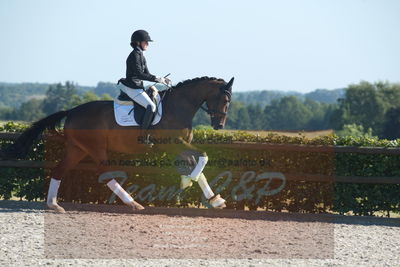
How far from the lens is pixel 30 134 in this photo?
11.3m

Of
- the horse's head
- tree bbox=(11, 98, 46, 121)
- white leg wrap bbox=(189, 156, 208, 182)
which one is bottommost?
white leg wrap bbox=(189, 156, 208, 182)

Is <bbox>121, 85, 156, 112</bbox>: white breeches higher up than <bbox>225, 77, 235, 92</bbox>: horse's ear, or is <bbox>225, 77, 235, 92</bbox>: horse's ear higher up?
<bbox>225, 77, 235, 92</bbox>: horse's ear

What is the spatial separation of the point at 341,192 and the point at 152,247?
16.6ft

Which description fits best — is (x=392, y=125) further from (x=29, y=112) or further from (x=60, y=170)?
(x=29, y=112)

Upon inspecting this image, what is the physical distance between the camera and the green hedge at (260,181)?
37.7ft

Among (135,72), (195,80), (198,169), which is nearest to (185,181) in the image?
(198,169)

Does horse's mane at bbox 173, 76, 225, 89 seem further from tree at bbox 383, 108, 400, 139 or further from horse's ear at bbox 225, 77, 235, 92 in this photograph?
tree at bbox 383, 108, 400, 139

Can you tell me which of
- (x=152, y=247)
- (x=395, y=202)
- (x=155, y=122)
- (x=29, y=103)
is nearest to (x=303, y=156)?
(x=395, y=202)

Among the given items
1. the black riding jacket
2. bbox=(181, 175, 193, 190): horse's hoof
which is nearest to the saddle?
the black riding jacket

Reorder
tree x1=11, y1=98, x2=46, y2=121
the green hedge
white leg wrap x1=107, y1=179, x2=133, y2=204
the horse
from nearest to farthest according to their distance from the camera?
the horse, white leg wrap x1=107, y1=179, x2=133, y2=204, the green hedge, tree x1=11, y1=98, x2=46, y2=121

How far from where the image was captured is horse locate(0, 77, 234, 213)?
10562 millimetres

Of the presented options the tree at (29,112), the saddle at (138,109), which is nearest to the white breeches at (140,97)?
the saddle at (138,109)

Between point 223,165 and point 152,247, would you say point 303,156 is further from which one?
point 152,247

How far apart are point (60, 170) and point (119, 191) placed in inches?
49.8
